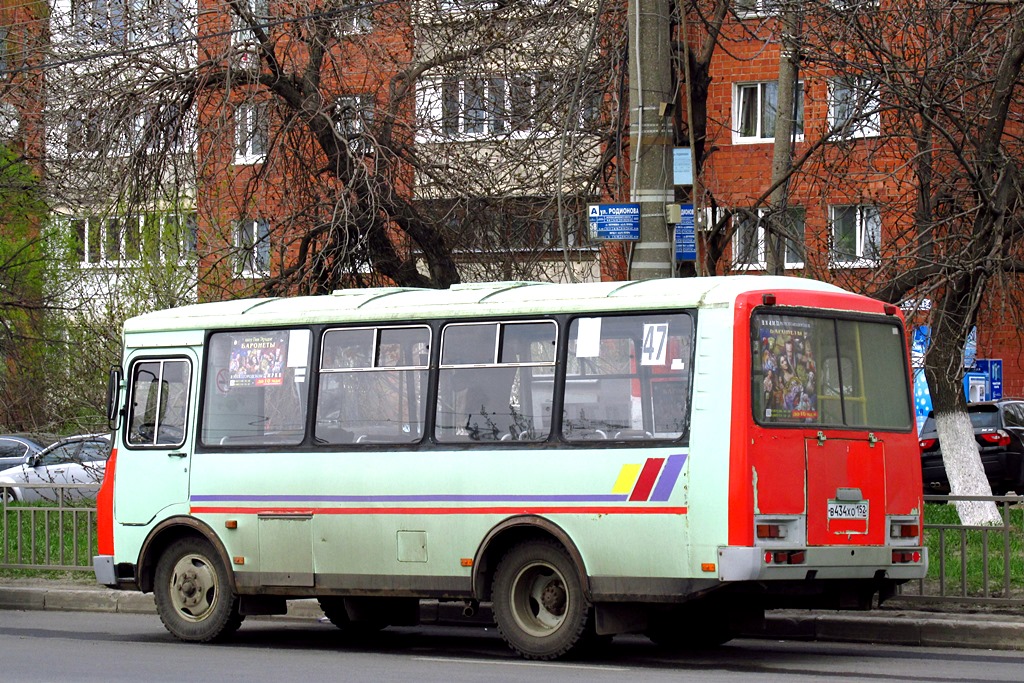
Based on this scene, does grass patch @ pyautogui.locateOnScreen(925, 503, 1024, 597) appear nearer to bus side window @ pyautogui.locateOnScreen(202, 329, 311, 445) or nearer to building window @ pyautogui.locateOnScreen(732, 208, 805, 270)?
building window @ pyautogui.locateOnScreen(732, 208, 805, 270)

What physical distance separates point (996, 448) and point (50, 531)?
52.9ft

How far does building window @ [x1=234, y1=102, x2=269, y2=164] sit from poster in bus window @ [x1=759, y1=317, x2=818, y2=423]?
8.35 metres

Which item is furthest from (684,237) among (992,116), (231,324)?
(231,324)

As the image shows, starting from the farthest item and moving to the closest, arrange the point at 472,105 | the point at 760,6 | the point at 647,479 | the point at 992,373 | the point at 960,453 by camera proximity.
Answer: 1. the point at 992,373
2. the point at 472,105
3. the point at 960,453
4. the point at 760,6
5. the point at 647,479

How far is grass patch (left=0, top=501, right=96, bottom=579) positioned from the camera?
736 inches

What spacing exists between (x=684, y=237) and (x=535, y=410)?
139 inches

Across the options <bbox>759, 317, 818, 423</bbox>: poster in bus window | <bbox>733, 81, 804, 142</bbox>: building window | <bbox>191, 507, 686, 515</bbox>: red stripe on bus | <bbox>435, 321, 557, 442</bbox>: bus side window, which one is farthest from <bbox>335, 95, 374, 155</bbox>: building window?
<bbox>733, 81, 804, 142</bbox>: building window

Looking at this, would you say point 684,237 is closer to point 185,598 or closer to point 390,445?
point 390,445

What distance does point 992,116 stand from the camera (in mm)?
15391

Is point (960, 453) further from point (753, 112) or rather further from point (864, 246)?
point (753, 112)

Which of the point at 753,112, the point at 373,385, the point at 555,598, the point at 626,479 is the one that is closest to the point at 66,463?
the point at 753,112

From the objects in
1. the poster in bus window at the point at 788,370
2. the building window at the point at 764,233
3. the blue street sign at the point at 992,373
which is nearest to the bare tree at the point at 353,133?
the building window at the point at 764,233

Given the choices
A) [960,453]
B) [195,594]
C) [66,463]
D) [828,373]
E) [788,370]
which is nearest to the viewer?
[788,370]

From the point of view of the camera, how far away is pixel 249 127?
18.6m
